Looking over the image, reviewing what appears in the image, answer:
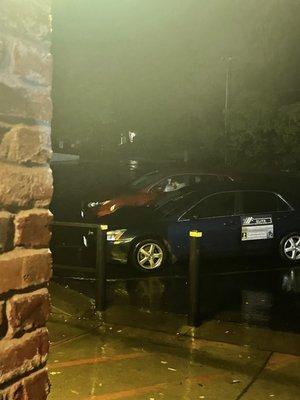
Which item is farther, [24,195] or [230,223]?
[230,223]

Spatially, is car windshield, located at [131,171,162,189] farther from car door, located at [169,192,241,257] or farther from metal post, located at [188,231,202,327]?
metal post, located at [188,231,202,327]

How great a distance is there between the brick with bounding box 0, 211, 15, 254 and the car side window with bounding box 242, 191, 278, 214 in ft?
28.4

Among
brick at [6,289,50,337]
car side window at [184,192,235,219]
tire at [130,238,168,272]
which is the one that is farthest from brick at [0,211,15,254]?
car side window at [184,192,235,219]

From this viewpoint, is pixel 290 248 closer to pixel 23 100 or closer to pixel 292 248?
pixel 292 248

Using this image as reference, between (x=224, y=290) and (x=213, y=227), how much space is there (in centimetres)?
175

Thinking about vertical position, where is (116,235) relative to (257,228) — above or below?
below

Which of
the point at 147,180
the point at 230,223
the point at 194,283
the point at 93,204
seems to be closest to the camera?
the point at 194,283

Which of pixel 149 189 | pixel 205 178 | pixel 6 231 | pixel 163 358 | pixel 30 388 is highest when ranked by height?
pixel 205 178

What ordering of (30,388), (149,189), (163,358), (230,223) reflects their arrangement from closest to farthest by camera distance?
(30,388) < (163,358) < (230,223) < (149,189)

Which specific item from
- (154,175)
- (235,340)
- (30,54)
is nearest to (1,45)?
(30,54)

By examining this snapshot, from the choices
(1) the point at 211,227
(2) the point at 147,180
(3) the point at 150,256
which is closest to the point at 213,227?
(1) the point at 211,227

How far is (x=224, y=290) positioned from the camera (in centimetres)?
818

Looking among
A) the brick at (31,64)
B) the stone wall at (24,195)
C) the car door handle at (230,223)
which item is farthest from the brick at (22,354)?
→ the car door handle at (230,223)

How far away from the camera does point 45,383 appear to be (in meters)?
1.75
